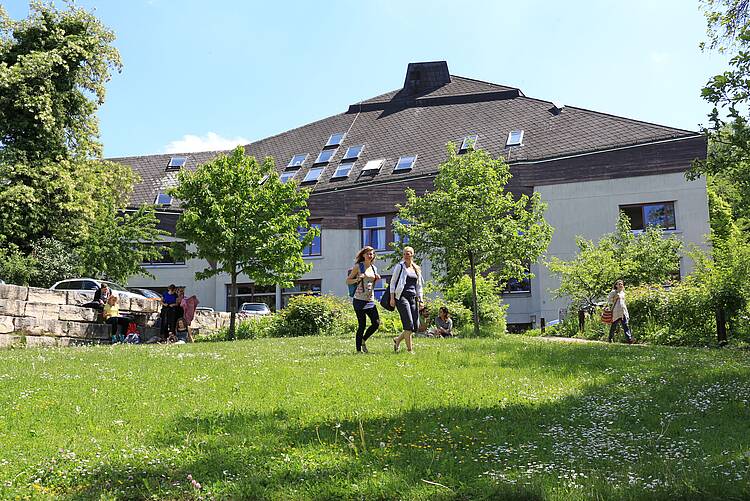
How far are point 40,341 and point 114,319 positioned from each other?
283 centimetres

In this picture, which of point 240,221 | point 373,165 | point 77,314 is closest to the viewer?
point 77,314

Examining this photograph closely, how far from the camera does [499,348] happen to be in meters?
13.3

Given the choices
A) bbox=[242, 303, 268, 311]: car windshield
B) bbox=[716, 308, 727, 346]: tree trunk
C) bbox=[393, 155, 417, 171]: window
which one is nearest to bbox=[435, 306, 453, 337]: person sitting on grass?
bbox=[716, 308, 727, 346]: tree trunk

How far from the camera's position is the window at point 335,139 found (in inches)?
1809

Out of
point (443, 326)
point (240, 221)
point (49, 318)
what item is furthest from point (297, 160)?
point (49, 318)

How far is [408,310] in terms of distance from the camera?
39.9 ft

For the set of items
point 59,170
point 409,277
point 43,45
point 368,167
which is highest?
point 43,45

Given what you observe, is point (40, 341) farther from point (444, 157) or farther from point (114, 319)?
point (444, 157)

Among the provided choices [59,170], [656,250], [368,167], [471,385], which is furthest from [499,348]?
[368,167]

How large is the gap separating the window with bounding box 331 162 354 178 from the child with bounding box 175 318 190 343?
21209 mm

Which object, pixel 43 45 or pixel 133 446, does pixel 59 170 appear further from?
pixel 133 446

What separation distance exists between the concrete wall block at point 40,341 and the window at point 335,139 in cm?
3012

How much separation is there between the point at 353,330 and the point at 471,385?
602 inches

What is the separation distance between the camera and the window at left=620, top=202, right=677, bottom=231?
3444cm
